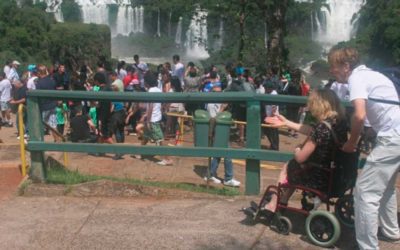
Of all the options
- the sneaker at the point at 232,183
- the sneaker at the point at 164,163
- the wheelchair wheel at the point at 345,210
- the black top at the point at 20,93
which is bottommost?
the sneaker at the point at 232,183

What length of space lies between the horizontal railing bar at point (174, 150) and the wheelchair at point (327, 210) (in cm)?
90

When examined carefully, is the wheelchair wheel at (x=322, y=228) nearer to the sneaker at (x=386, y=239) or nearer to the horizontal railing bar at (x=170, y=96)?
the sneaker at (x=386, y=239)

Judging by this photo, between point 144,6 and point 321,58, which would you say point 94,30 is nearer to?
point 144,6

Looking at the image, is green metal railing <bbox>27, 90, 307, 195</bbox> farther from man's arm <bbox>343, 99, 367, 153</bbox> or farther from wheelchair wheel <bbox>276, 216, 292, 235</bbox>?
man's arm <bbox>343, 99, 367, 153</bbox>

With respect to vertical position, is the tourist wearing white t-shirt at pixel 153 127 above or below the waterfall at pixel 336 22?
below

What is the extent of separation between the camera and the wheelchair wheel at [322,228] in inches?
189

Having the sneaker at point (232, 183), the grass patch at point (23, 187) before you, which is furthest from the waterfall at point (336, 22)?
the grass patch at point (23, 187)

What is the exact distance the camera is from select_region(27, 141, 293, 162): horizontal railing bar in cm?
607

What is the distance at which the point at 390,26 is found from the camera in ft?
214

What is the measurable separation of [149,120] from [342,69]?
6.03 meters

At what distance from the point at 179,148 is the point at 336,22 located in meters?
74.1

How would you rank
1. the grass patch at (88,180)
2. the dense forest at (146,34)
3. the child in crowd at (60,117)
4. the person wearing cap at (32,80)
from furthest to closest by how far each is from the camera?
the dense forest at (146,34) → the person wearing cap at (32,80) → the child in crowd at (60,117) → the grass patch at (88,180)

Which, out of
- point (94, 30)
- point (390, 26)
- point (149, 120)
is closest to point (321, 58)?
point (390, 26)

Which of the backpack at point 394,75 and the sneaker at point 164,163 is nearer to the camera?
the backpack at point 394,75
